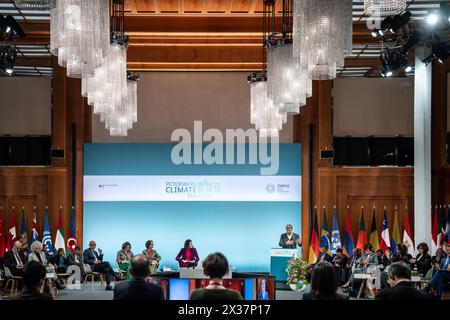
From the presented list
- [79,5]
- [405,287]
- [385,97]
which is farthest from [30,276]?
[385,97]

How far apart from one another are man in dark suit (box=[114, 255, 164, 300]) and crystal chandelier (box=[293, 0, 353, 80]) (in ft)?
11.3

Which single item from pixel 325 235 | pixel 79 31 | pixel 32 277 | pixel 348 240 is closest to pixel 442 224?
A: pixel 348 240

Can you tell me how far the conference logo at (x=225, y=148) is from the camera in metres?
17.7

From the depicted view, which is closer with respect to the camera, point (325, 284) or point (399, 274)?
point (325, 284)

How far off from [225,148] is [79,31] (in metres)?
10.9

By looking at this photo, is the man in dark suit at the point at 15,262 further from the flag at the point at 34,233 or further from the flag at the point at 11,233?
the flag at the point at 34,233

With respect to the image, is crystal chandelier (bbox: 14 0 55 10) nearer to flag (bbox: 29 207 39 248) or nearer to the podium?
the podium

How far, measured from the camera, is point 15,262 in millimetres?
13695

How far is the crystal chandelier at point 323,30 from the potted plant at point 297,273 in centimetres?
722

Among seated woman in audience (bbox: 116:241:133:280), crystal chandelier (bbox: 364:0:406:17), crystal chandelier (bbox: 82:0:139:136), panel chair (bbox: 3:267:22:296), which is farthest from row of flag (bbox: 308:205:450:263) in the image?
crystal chandelier (bbox: 364:0:406:17)

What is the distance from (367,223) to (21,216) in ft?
27.0

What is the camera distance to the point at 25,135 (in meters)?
17.7

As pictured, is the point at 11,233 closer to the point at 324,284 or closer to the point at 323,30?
the point at 323,30

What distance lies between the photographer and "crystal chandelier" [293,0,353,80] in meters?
6.99
